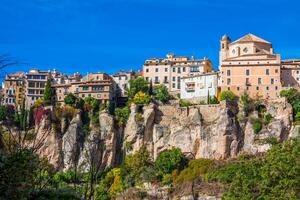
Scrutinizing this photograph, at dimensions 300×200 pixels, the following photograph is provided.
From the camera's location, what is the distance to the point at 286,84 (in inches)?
2788

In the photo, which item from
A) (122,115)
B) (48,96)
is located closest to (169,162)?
(122,115)

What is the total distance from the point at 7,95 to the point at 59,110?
1344cm

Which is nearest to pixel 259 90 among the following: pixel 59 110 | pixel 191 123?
pixel 191 123

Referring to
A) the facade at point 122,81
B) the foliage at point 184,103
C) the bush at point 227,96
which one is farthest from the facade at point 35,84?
the bush at point 227,96

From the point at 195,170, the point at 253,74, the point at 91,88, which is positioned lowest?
the point at 195,170

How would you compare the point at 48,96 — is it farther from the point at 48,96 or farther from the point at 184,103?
the point at 184,103

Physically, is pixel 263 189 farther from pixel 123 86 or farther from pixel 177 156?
pixel 123 86

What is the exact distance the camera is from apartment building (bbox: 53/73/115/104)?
7550 cm

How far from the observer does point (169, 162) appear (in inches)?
2372

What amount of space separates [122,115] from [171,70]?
12878 millimetres

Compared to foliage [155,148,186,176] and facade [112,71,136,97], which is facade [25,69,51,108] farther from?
foliage [155,148,186,176]

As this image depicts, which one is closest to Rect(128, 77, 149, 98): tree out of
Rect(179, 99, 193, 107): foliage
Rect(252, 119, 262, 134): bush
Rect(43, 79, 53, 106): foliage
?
Rect(179, 99, 193, 107): foliage

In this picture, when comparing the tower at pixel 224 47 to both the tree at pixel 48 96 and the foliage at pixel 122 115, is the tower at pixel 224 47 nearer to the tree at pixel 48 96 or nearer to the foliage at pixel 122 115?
the foliage at pixel 122 115

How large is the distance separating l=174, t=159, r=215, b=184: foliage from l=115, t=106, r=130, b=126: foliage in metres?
9.71
